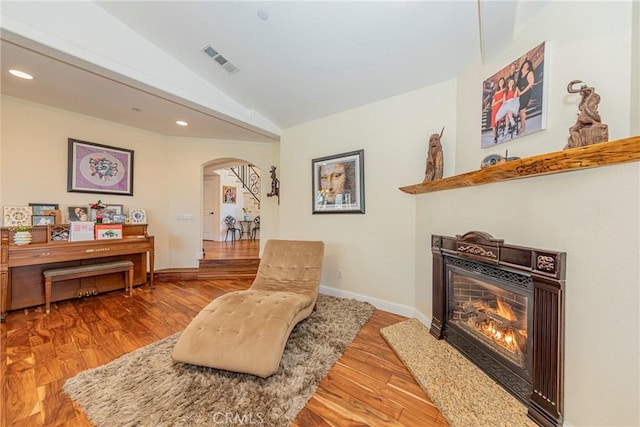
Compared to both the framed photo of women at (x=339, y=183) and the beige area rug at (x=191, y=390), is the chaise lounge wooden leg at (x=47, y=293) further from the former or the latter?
the framed photo of women at (x=339, y=183)

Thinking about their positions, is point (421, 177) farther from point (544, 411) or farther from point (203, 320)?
point (203, 320)

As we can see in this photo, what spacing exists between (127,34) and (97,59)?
0.45 m

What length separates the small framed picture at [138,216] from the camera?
3865mm

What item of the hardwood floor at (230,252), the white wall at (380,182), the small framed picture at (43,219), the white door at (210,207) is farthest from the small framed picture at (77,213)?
the white door at (210,207)

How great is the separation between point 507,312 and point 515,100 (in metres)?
1.52

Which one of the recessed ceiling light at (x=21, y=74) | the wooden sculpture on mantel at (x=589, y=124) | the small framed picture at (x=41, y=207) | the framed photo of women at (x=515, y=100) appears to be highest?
the recessed ceiling light at (x=21, y=74)

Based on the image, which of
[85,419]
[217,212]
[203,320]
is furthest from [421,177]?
[217,212]

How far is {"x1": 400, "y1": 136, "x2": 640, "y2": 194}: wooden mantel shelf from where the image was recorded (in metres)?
0.99

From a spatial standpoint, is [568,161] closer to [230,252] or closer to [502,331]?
[502,331]

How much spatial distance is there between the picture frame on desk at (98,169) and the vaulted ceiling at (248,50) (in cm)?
56

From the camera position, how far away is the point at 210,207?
807 cm

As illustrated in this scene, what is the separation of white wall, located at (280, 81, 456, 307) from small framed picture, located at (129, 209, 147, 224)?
2.66 metres

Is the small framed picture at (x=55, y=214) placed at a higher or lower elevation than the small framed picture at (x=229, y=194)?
lower

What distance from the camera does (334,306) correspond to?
9.79 feet
